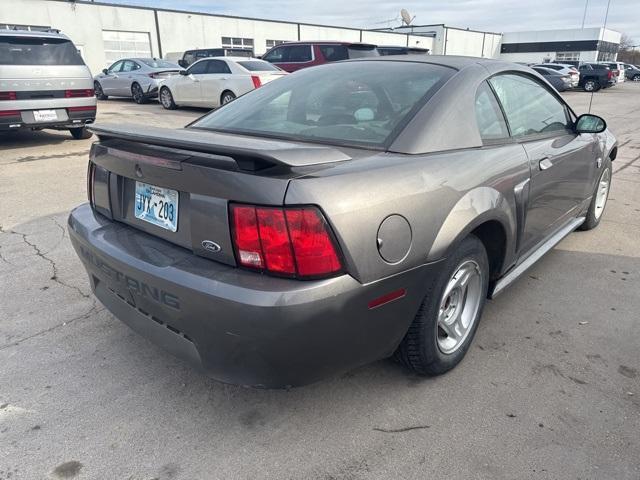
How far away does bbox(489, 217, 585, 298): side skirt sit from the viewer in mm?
2850

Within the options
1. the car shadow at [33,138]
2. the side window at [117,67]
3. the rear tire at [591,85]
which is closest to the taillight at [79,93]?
the car shadow at [33,138]

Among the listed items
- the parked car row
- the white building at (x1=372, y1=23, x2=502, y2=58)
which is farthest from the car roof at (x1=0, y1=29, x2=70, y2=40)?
the white building at (x1=372, y1=23, x2=502, y2=58)

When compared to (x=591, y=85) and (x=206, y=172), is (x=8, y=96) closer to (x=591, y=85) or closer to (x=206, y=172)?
(x=206, y=172)

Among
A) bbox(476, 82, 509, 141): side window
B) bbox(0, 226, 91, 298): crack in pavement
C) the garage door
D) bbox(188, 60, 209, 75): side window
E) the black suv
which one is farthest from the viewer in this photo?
the black suv

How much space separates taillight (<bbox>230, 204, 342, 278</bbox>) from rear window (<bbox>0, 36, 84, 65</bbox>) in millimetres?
7418

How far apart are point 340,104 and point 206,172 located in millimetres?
1072

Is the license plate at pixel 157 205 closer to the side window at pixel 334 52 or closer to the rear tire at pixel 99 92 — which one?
the side window at pixel 334 52

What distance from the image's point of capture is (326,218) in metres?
1.75

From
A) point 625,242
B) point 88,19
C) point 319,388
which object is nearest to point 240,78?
point 625,242

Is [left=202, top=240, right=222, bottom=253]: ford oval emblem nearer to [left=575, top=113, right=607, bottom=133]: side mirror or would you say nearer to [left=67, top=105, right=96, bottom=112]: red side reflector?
[left=575, top=113, right=607, bottom=133]: side mirror

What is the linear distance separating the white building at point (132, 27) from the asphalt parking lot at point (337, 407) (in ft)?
79.8

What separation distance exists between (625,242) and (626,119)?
41.2 ft

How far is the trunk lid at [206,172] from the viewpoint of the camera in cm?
176

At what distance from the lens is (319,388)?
243 centimetres
